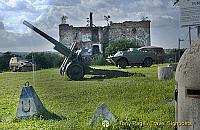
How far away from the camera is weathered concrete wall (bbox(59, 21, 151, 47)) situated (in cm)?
461

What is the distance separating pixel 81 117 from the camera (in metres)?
4.71

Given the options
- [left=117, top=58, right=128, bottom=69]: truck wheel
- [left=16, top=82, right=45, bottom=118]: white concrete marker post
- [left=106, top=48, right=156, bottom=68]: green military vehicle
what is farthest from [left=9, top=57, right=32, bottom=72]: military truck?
[left=117, top=58, right=128, bottom=69]: truck wheel

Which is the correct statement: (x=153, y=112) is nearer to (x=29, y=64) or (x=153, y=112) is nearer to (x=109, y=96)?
(x=109, y=96)

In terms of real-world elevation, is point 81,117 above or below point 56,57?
below

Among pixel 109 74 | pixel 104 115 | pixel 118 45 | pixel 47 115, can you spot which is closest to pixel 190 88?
pixel 104 115

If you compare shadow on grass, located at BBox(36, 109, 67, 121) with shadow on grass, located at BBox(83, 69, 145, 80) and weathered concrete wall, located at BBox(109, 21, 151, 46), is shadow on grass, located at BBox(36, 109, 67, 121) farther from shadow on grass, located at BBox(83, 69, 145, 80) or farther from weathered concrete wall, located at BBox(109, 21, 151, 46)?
weathered concrete wall, located at BBox(109, 21, 151, 46)

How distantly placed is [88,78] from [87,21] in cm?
131

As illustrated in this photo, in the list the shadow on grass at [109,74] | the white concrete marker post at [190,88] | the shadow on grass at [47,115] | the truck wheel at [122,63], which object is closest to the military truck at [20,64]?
the shadow on grass at [47,115]

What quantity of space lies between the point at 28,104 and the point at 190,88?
8.53 ft

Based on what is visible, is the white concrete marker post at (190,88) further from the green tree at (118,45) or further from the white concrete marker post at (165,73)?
the green tree at (118,45)

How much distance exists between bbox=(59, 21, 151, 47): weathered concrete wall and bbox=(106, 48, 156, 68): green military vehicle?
0.58 ft

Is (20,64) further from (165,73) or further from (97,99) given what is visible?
(165,73)

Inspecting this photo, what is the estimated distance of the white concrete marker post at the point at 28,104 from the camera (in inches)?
202

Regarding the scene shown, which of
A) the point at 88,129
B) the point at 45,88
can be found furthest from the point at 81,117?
the point at 45,88
